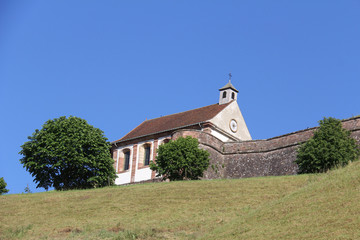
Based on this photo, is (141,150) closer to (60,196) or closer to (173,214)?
(60,196)

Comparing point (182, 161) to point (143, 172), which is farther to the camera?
point (143, 172)

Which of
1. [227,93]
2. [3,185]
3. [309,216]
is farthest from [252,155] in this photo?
[309,216]

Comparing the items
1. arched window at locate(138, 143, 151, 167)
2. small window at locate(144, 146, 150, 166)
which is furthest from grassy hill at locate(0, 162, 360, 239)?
arched window at locate(138, 143, 151, 167)

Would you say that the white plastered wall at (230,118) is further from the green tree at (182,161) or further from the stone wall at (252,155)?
the green tree at (182,161)

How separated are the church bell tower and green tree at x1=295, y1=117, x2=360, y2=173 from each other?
715 inches

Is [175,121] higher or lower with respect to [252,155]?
higher

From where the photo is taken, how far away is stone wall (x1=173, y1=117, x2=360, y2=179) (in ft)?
155

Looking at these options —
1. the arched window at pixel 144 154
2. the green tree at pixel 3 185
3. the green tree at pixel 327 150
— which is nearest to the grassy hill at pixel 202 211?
the green tree at pixel 327 150

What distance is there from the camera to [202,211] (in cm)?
3155

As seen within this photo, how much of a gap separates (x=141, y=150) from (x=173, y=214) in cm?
2874

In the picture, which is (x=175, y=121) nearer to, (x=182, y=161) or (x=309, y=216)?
(x=182, y=161)

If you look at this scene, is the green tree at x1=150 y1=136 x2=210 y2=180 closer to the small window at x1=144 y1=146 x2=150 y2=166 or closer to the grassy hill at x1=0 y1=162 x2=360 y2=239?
the grassy hill at x1=0 y1=162 x2=360 y2=239

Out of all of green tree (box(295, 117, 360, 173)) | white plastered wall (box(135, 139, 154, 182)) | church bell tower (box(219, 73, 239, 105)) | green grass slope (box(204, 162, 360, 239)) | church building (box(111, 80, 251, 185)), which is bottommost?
green grass slope (box(204, 162, 360, 239))

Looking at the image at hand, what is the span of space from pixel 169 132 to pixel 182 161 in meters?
12.0
